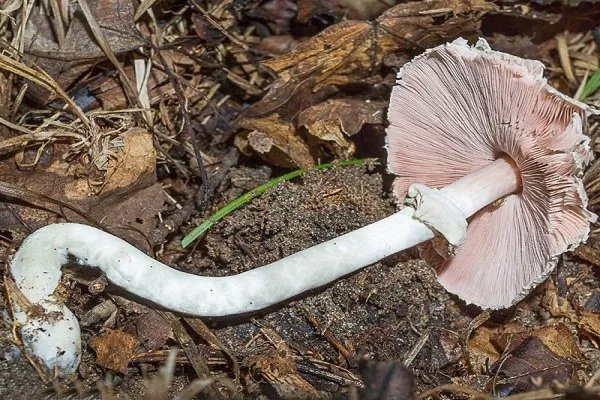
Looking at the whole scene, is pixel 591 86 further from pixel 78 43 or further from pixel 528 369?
pixel 78 43

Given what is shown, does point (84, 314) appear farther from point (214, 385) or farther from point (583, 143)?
point (583, 143)

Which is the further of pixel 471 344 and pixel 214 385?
pixel 471 344

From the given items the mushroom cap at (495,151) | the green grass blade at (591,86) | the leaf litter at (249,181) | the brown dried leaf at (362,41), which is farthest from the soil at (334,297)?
the green grass blade at (591,86)

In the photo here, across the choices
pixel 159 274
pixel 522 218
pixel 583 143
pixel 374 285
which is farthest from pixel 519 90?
pixel 159 274

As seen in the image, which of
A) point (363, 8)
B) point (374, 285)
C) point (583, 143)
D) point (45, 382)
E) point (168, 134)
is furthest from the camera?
point (363, 8)

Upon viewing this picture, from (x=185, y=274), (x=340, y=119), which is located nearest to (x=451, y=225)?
(x=340, y=119)

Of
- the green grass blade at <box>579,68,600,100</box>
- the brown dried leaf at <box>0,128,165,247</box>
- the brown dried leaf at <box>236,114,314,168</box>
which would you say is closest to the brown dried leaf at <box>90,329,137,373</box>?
the brown dried leaf at <box>0,128,165,247</box>
